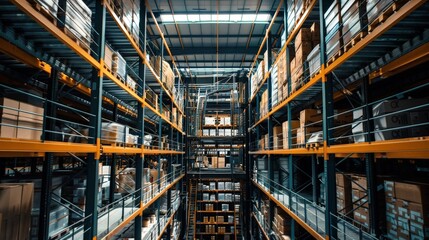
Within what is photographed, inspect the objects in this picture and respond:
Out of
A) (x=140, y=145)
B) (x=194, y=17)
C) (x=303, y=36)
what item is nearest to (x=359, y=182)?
(x=303, y=36)

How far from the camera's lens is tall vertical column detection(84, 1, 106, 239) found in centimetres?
467

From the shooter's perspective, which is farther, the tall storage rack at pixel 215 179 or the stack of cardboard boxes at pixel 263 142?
the tall storage rack at pixel 215 179

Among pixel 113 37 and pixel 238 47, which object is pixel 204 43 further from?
pixel 113 37

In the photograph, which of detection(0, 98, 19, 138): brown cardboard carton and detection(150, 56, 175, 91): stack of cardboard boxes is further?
detection(150, 56, 175, 91): stack of cardboard boxes

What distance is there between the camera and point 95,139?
4.82m

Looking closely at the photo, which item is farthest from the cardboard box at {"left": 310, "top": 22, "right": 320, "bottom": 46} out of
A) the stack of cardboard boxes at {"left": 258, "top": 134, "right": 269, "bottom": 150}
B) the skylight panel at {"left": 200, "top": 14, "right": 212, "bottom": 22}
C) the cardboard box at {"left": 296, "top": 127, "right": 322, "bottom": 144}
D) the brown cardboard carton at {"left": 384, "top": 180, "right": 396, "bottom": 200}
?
the skylight panel at {"left": 200, "top": 14, "right": 212, "bottom": 22}

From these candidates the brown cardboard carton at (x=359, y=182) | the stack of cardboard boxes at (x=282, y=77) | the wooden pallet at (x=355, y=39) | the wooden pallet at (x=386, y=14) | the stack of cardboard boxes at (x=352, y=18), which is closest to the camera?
the wooden pallet at (x=386, y=14)

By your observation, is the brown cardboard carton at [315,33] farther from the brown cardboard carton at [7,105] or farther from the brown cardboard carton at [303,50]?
the brown cardboard carton at [7,105]

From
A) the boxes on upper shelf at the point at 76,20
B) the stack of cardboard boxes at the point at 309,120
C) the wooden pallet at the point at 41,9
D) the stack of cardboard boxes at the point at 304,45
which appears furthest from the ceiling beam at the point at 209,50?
the wooden pallet at the point at 41,9

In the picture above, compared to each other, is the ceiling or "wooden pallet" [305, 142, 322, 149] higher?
the ceiling

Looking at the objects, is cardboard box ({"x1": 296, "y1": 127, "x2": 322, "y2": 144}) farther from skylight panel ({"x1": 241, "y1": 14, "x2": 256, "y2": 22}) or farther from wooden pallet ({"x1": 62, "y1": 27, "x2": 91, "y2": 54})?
skylight panel ({"x1": 241, "y1": 14, "x2": 256, "y2": 22})

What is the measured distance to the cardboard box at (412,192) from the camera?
145 inches

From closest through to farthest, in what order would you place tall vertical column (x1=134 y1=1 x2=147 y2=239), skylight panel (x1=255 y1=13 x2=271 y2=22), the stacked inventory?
tall vertical column (x1=134 y1=1 x2=147 y2=239) → skylight panel (x1=255 y1=13 x2=271 y2=22) → the stacked inventory

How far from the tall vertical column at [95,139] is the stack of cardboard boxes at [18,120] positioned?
97 cm
